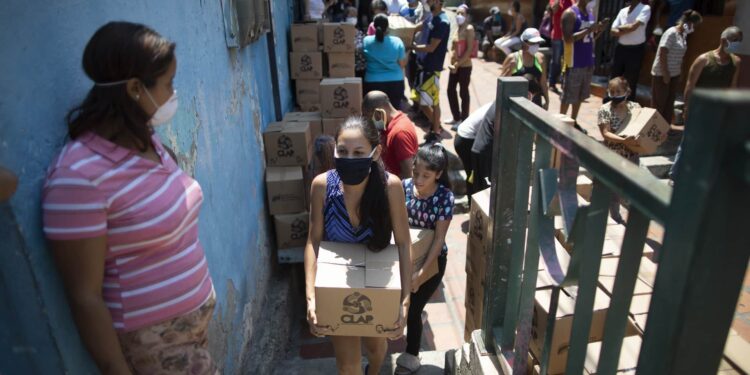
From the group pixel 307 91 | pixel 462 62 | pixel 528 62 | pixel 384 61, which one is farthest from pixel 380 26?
pixel 462 62

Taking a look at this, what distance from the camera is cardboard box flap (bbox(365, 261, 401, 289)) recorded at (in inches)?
85.2

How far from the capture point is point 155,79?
1304 millimetres

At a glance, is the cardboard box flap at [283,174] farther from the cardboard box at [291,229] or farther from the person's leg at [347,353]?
the person's leg at [347,353]

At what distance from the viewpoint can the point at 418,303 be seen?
3.01 m

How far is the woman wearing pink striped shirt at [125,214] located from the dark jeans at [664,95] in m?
7.32

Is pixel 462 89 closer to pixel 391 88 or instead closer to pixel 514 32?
pixel 391 88

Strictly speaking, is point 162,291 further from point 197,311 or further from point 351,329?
point 351,329

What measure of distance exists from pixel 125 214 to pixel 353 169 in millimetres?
1178

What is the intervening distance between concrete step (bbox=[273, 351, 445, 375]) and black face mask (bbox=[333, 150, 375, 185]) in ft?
4.87

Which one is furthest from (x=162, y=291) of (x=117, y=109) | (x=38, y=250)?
(x=117, y=109)

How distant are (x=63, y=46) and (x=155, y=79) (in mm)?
277

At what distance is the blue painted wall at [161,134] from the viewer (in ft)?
3.68

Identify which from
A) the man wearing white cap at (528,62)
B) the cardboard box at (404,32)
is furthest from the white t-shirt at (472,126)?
the cardboard box at (404,32)

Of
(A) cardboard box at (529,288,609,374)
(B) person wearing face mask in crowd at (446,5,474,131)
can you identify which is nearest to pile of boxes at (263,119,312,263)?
(A) cardboard box at (529,288,609,374)
